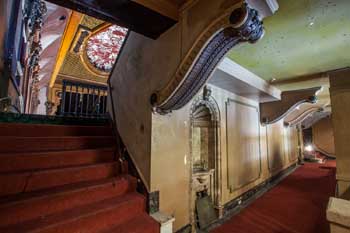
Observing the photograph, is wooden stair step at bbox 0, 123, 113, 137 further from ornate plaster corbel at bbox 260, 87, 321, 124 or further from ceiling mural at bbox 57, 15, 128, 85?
ceiling mural at bbox 57, 15, 128, 85

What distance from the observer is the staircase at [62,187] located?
127 centimetres

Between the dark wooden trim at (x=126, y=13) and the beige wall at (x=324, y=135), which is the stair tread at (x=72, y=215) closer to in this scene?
the dark wooden trim at (x=126, y=13)

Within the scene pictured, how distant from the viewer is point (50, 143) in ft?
6.32

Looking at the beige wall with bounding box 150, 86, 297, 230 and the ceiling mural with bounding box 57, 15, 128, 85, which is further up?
the ceiling mural with bounding box 57, 15, 128, 85

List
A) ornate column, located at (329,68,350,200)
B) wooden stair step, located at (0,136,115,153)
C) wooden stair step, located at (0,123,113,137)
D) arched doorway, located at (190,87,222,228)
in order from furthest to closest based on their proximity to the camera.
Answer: arched doorway, located at (190,87,222,228) → ornate column, located at (329,68,350,200) → wooden stair step, located at (0,123,113,137) → wooden stair step, located at (0,136,115,153)

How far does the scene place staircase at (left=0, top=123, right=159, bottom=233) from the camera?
127 cm

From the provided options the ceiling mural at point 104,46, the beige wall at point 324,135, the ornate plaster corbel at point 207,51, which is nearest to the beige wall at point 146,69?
the ornate plaster corbel at point 207,51

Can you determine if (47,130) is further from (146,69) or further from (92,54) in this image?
(92,54)

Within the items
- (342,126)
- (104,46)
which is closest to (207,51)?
(342,126)

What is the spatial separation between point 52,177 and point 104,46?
6.93 meters

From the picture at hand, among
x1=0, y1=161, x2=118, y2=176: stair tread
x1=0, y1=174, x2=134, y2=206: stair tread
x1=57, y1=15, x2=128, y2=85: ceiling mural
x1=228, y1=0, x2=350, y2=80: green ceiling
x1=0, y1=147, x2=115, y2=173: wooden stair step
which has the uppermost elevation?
x1=57, y1=15, x2=128, y2=85: ceiling mural

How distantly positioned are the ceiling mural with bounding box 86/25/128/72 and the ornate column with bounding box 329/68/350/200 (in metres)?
6.52

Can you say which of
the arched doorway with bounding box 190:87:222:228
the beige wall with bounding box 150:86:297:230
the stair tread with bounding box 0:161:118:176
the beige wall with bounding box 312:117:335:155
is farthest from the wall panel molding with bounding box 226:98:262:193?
the beige wall with bounding box 312:117:335:155

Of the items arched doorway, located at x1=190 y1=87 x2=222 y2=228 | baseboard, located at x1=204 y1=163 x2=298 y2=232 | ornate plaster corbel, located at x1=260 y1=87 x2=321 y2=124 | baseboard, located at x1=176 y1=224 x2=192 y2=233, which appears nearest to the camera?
baseboard, located at x1=176 y1=224 x2=192 y2=233
